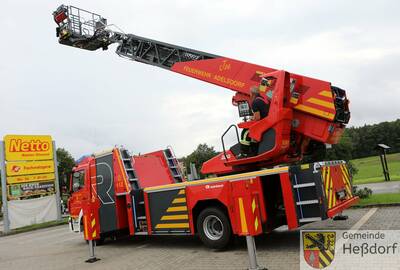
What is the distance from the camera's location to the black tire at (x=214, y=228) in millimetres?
7988

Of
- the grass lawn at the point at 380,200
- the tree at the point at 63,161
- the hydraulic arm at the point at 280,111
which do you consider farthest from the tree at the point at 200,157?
the tree at the point at 63,161

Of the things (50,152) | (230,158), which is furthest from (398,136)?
(230,158)

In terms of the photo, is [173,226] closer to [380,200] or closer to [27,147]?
[380,200]

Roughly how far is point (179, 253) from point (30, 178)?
610 inches

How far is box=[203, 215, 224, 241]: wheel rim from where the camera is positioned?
8.30m

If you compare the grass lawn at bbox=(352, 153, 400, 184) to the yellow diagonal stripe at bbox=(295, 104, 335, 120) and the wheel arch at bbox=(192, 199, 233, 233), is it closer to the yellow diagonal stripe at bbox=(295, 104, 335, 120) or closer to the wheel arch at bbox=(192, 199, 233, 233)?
the yellow diagonal stripe at bbox=(295, 104, 335, 120)

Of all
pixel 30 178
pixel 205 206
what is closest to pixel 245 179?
pixel 205 206

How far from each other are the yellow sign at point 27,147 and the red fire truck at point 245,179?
37.1ft

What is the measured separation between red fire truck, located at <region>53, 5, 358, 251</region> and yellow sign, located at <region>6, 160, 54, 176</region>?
1121 cm

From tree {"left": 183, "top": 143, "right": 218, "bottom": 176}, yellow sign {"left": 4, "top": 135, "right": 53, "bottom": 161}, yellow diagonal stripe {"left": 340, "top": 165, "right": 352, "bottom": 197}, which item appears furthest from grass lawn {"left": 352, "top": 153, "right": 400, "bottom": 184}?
yellow sign {"left": 4, "top": 135, "right": 53, "bottom": 161}

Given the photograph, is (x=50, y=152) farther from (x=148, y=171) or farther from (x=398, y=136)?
(x=398, y=136)

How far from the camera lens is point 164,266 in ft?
24.7

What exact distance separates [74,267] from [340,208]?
18.9 feet

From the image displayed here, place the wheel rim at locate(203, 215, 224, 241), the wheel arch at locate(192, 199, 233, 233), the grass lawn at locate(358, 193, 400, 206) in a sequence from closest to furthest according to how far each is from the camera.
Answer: the wheel arch at locate(192, 199, 233, 233) → the wheel rim at locate(203, 215, 224, 241) → the grass lawn at locate(358, 193, 400, 206)
